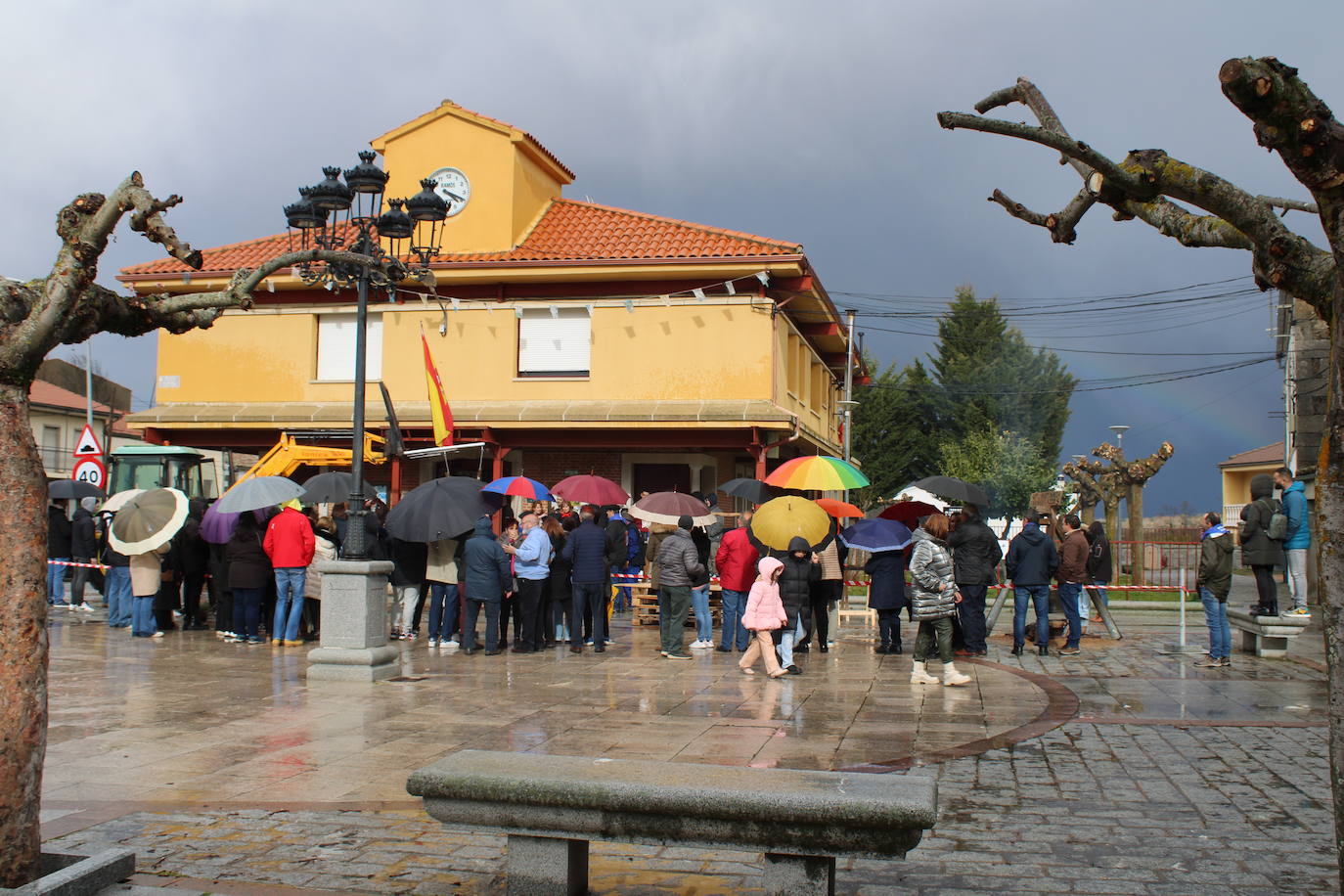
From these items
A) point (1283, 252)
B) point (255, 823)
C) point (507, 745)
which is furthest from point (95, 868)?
point (1283, 252)

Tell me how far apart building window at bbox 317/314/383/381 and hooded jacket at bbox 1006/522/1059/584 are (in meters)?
15.8

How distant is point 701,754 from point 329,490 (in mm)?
10927

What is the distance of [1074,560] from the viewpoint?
15188mm

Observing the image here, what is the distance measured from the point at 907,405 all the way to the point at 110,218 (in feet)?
176

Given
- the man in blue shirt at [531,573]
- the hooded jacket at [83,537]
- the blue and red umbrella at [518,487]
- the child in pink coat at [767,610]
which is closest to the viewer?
the child in pink coat at [767,610]

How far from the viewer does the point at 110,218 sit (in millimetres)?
5031

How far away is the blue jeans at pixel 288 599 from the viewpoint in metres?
15.1

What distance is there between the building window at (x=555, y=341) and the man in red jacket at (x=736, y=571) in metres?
10.00

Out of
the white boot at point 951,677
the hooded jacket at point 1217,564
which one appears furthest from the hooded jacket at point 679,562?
the hooded jacket at point 1217,564

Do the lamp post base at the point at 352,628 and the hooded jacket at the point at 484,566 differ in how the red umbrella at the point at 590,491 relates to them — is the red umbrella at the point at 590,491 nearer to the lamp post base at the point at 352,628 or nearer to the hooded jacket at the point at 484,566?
the hooded jacket at the point at 484,566

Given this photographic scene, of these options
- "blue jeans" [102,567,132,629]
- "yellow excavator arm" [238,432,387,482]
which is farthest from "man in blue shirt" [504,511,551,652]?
"yellow excavator arm" [238,432,387,482]

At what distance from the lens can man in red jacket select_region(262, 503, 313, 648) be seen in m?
15.0

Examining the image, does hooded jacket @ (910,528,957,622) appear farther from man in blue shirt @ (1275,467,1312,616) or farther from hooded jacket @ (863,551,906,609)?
man in blue shirt @ (1275,467,1312,616)

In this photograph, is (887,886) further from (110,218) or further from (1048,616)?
(1048,616)
